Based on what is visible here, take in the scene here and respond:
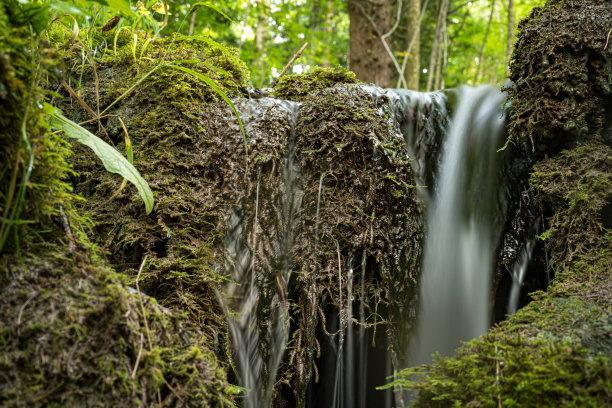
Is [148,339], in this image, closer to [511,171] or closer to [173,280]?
[173,280]

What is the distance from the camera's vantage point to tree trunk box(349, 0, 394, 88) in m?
5.39

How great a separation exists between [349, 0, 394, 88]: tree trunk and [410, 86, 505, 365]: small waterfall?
2.71 meters

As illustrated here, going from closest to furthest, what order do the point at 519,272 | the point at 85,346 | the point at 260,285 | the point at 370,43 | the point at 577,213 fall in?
the point at 85,346
the point at 260,285
the point at 577,213
the point at 519,272
the point at 370,43

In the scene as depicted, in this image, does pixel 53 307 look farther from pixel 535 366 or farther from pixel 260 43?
pixel 260 43

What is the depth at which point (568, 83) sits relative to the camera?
2332 mm

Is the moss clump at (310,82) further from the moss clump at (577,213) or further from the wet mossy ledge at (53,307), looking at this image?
the wet mossy ledge at (53,307)

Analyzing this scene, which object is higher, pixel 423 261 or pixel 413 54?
pixel 413 54

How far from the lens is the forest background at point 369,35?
5430 mm

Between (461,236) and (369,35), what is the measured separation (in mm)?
3849

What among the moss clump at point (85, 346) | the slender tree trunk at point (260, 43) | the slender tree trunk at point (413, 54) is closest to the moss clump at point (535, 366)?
the moss clump at point (85, 346)

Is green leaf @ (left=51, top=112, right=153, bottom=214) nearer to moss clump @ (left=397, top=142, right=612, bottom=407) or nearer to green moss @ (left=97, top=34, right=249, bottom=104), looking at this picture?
green moss @ (left=97, top=34, right=249, bottom=104)

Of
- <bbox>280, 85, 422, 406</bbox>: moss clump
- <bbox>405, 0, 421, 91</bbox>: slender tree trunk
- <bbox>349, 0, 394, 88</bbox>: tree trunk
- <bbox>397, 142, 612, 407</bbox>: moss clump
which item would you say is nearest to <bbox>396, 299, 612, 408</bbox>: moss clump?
<bbox>397, 142, 612, 407</bbox>: moss clump

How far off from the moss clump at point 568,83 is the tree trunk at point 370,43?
301 centimetres

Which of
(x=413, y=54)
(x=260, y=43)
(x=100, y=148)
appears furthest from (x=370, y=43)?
(x=100, y=148)
